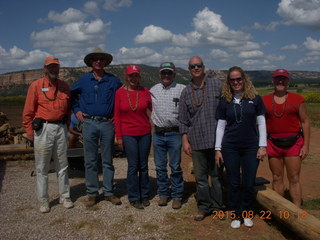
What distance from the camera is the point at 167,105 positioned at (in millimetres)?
4480

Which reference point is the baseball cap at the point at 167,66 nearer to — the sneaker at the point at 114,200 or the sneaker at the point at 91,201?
the sneaker at the point at 114,200

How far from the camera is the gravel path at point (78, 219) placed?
405 centimetres

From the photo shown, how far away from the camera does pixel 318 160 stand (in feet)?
27.6

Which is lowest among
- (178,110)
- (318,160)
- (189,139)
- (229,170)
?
(318,160)

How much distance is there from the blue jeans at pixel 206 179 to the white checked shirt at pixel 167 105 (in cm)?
60

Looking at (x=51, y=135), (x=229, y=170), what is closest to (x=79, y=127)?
(x=51, y=135)

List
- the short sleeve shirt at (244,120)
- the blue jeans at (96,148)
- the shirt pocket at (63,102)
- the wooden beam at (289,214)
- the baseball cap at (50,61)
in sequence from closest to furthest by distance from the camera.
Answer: the wooden beam at (289,214) < the short sleeve shirt at (244,120) < the baseball cap at (50,61) < the shirt pocket at (63,102) < the blue jeans at (96,148)

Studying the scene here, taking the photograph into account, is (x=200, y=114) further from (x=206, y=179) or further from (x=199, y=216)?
(x=199, y=216)

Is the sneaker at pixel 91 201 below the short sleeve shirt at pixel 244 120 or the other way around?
below

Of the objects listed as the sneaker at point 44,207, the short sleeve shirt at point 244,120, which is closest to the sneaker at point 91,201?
the sneaker at point 44,207

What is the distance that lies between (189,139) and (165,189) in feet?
3.79

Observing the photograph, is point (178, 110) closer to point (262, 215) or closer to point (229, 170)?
point (229, 170)

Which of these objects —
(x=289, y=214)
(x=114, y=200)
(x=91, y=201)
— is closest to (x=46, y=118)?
(x=91, y=201)

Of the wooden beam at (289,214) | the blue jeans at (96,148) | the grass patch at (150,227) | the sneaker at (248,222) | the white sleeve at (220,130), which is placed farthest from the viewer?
the blue jeans at (96,148)
